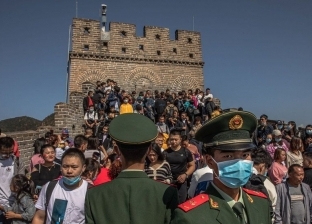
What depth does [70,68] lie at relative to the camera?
63.7ft

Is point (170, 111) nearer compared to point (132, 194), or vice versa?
point (132, 194)

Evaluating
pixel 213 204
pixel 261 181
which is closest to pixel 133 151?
pixel 213 204

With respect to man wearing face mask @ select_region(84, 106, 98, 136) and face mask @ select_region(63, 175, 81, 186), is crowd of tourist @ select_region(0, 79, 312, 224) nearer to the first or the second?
face mask @ select_region(63, 175, 81, 186)

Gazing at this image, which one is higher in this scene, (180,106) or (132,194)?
(180,106)

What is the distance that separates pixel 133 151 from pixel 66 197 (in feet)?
4.07

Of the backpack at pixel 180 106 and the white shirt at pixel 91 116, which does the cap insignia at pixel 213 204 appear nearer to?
the white shirt at pixel 91 116

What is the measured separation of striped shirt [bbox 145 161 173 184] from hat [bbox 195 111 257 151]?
8.79ft

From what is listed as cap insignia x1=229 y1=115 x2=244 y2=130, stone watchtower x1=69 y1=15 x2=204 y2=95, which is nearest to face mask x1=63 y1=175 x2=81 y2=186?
cap insignia x1=229 y1=115 x2=244 y2=130

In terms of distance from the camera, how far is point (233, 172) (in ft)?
6.17

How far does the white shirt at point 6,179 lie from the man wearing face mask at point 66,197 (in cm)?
182

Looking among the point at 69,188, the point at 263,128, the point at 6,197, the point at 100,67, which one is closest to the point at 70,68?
the point at 100,67

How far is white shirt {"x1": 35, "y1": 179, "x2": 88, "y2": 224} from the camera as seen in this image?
294 cm

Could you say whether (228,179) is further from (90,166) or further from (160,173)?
(90,166)

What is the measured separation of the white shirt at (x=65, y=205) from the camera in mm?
2938
